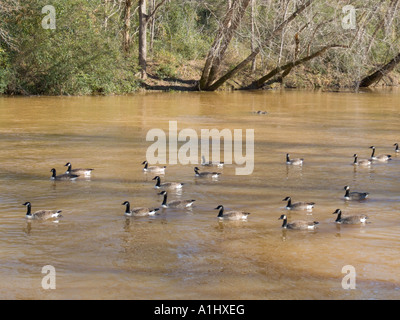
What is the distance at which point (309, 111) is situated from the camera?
31.8 meters

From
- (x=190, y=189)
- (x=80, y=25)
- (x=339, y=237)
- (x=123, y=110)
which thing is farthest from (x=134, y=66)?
(x=339, y=237)

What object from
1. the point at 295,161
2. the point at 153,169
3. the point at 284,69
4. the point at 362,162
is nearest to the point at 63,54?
the point at 284,69

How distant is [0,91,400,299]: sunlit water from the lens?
8617 millimetres

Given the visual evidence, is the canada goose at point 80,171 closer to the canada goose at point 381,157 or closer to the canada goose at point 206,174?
the canada goose at point 206,174

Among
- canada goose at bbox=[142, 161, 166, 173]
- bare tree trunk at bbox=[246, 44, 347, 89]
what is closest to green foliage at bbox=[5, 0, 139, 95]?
bare tree trunk at bbox=[246, 44, 347, 89]

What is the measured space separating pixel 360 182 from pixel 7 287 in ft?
31.4

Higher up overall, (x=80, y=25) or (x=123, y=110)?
(x=80, y=25)

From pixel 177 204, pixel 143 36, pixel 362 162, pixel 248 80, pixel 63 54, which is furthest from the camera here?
pixel 248 80

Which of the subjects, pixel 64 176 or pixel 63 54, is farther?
pixel 63 54

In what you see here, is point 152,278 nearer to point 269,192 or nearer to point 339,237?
point 339,237

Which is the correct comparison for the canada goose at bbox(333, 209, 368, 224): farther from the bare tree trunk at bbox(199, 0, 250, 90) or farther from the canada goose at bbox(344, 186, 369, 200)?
the bare tree trunk at bbox(199, 0, 250, 90)

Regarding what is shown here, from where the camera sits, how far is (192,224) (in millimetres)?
11492

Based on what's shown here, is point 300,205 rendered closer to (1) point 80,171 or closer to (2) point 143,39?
(1) point 80,171

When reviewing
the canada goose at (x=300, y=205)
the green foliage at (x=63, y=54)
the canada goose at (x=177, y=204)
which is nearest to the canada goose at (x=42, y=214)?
the canada goose at (x=177, y=204)
